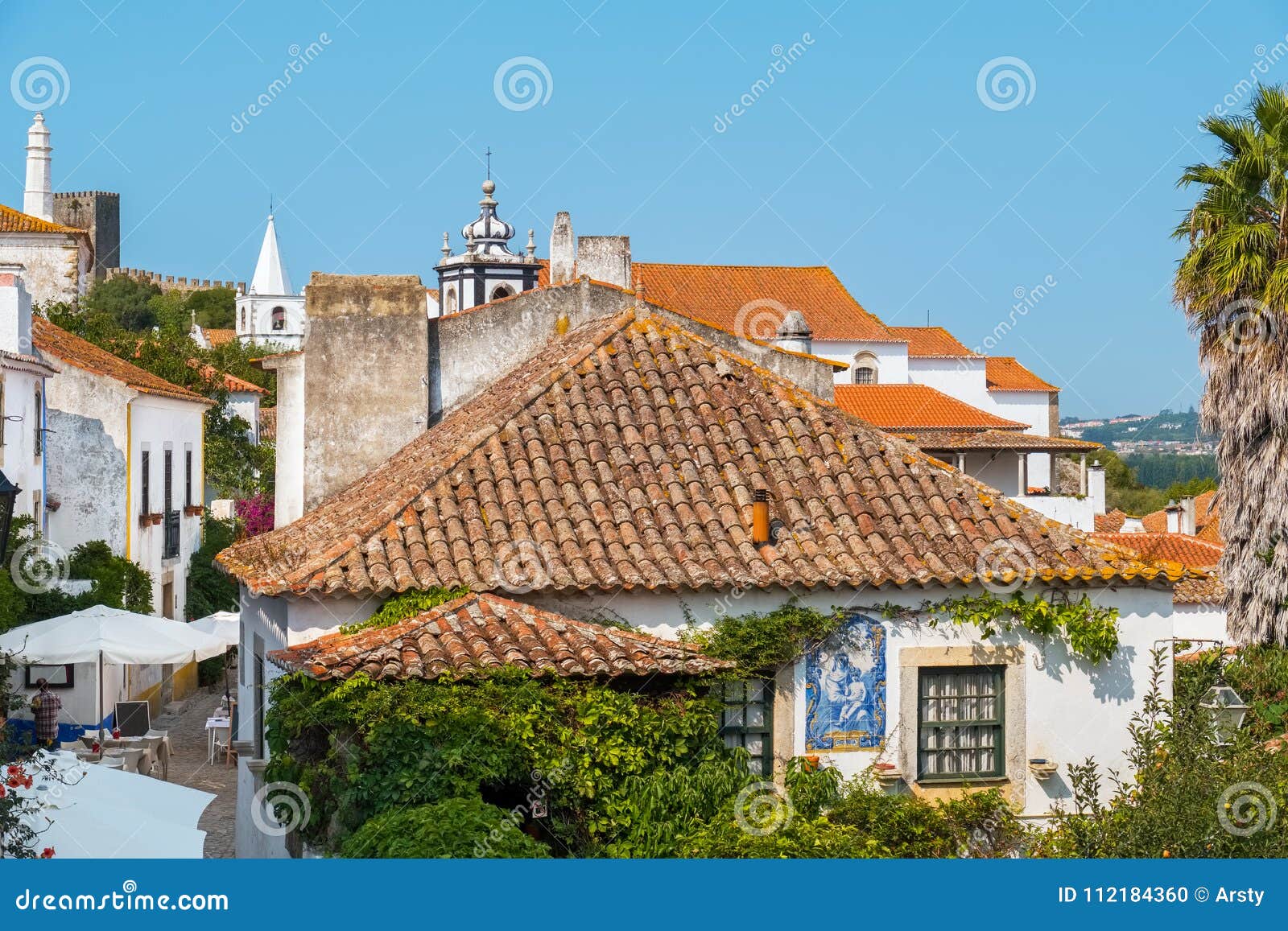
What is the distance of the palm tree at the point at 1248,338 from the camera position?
20.6 meters

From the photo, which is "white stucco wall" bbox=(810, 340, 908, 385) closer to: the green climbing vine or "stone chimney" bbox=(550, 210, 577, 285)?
"stone chimney" bbox=(550, 210, 577, 285)

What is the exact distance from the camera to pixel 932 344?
7106cm

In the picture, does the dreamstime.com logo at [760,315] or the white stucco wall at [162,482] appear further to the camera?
the dreamstime.com logo at [760,315]

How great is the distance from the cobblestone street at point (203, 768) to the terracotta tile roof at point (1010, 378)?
48665 millimetres

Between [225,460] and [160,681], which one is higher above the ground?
[225,460]

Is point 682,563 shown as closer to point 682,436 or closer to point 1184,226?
point 682,436

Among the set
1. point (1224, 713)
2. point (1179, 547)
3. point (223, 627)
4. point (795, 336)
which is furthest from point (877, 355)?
point (1224, 713)

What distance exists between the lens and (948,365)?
230ft

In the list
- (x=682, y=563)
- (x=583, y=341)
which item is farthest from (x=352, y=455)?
(x=682, y=563)

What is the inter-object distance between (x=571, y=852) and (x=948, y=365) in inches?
2426
